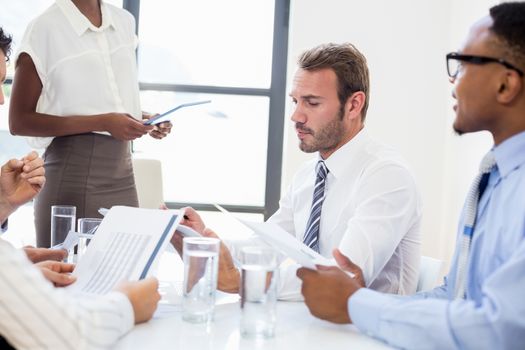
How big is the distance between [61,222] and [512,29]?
52.8 inches

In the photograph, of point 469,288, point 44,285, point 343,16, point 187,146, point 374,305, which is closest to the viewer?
point 44,285

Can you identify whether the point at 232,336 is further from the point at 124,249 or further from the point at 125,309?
the point at 124,249

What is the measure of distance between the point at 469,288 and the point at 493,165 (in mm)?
279

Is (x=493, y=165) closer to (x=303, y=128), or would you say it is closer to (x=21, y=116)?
(x=303, y=128)

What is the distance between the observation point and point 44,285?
3.04ft

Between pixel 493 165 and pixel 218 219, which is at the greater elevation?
pixel 493 165

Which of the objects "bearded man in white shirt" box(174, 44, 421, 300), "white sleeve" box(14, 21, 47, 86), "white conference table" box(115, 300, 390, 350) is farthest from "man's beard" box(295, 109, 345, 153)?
"white sleeve" box(14, 21, 47, 86)

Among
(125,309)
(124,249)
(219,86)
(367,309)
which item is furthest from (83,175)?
(219,86)

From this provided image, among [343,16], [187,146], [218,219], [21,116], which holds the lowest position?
[218,219]

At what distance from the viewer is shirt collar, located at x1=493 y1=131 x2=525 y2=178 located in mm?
1193

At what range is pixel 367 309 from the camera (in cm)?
108

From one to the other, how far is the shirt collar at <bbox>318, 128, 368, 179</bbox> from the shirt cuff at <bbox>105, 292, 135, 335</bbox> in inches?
41.1

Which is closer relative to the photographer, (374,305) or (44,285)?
(44,285)

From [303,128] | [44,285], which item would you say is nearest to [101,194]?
[303,128]
